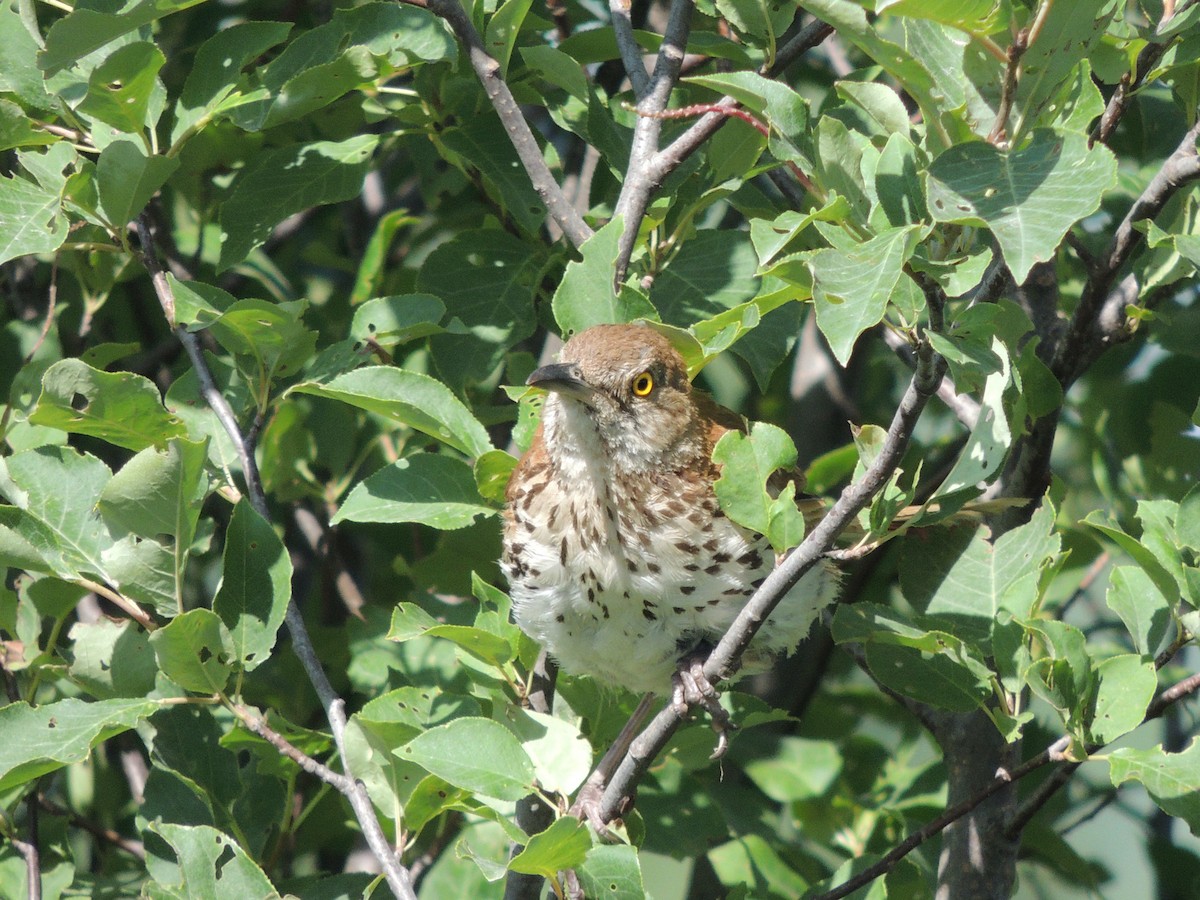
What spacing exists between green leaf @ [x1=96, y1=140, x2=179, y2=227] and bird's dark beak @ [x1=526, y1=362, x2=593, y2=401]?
0.89 m

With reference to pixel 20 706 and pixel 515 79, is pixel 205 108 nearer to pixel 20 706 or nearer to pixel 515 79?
pixel 515 79

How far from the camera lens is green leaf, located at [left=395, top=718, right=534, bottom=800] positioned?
2443mm

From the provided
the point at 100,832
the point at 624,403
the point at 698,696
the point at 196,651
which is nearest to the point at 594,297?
the point at 624,403

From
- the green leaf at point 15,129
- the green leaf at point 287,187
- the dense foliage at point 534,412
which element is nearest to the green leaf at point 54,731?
the dense foliage at point 534,412

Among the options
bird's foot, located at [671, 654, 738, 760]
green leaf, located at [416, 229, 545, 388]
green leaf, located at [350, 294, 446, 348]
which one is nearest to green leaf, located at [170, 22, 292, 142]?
green leaf, located at [350, 294, 446, 348]

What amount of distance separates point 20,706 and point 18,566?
0.28 m

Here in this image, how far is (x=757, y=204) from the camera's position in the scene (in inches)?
131

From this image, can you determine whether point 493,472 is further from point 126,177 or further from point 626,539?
point 126,177

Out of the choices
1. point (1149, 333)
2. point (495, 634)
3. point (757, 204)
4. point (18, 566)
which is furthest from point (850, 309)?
point (1149, 333)

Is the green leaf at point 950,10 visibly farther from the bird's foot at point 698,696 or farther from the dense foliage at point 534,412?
the bird's foot at point 698,696

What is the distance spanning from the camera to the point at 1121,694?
241cm

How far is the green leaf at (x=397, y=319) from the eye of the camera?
9.76 feet

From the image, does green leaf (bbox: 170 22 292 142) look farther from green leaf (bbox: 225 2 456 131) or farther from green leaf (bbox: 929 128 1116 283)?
green leaf (bbox: 929 128 1116 283)

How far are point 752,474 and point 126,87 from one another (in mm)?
1502
